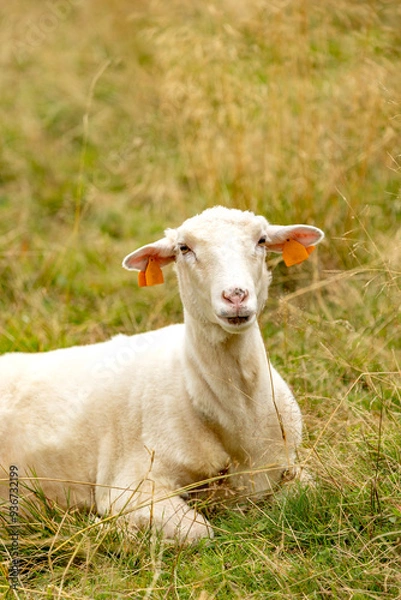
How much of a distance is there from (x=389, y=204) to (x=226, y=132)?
4.25 ft

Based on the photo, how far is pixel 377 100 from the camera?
6.03m

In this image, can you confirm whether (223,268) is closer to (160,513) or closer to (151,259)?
(151,259)

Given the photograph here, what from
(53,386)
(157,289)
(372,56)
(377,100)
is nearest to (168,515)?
(53,386)

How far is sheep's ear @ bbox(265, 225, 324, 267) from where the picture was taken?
13.7ft

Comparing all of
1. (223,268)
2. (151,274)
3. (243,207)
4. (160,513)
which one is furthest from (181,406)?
(243,207)

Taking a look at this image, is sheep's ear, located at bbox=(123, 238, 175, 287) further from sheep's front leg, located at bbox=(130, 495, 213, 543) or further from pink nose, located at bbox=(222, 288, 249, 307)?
sheep's front leg, located at bbox=(130, 495, 213, 543)

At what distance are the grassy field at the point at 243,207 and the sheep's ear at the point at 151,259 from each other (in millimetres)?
590

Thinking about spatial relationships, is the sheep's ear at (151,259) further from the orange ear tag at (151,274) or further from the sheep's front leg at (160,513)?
the sheep's front leg at (160,513)

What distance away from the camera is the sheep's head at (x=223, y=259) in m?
3.62

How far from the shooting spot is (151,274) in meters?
4.29

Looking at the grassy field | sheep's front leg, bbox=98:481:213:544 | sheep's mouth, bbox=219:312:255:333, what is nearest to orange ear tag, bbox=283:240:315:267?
the grassy field

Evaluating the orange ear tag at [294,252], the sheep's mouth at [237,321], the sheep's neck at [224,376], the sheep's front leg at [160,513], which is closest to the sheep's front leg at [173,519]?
the sheep's front leg at [160,513]

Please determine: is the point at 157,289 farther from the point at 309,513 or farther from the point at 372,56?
the point at 309,513

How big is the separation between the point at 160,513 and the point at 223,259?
110cm
